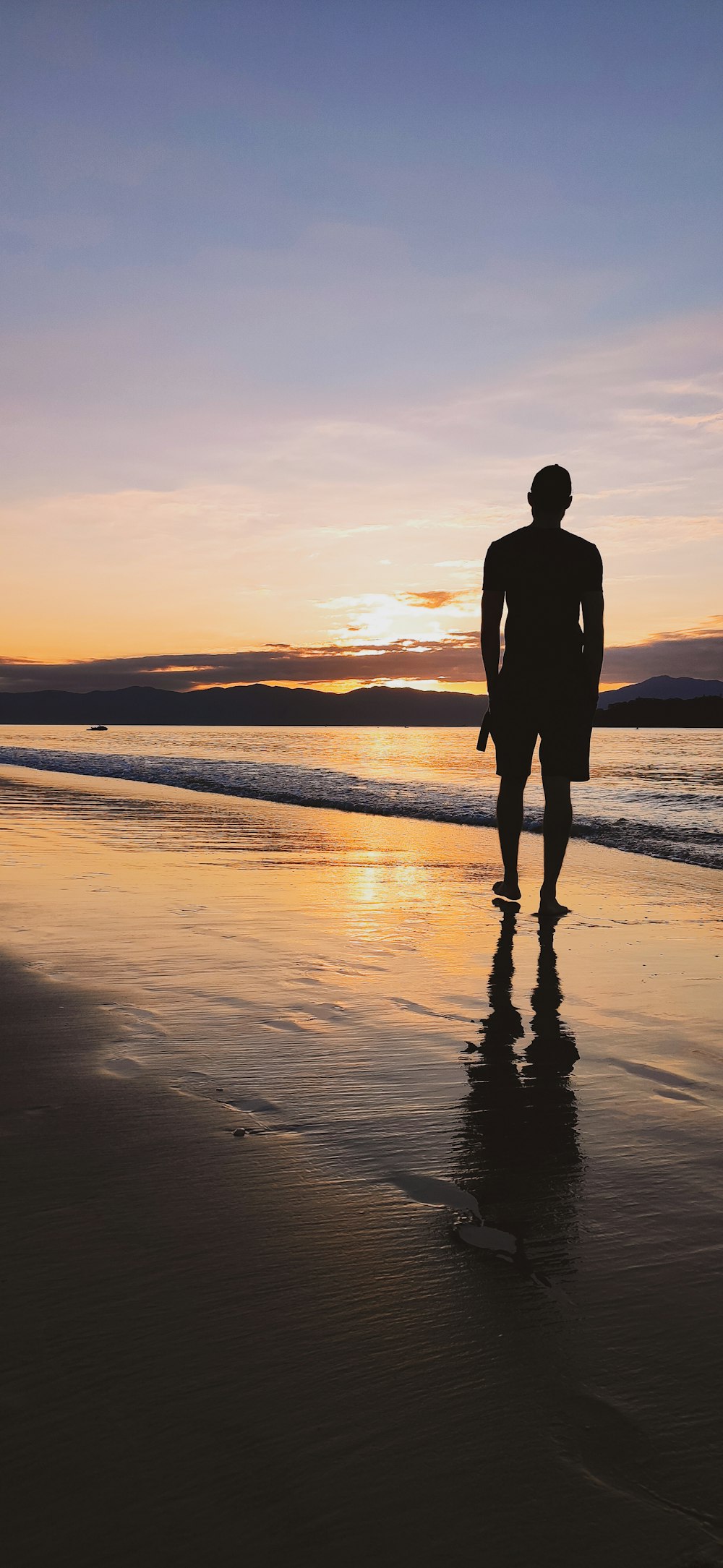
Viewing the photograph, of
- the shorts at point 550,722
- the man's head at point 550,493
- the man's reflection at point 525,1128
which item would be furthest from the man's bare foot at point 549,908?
the man's head at point 550,493

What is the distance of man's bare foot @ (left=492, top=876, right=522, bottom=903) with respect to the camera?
574 centimetres

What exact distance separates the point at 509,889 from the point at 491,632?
1429 mm

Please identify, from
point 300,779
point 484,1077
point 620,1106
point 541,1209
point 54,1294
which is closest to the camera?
point 54,1294

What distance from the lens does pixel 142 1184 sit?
1.94 metres

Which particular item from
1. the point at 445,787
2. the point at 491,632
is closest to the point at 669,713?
the point at 445,787

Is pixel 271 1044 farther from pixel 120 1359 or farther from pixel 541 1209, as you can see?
pixel 120 1359

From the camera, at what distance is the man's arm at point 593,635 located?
5336mm

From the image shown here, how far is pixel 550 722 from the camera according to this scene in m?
5.46

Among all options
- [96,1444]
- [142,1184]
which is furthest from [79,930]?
[96,1444]

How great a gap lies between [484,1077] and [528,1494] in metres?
1.59

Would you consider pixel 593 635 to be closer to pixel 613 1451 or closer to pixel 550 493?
pixel 550 493

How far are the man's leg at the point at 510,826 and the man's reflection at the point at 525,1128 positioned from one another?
2.12 meters

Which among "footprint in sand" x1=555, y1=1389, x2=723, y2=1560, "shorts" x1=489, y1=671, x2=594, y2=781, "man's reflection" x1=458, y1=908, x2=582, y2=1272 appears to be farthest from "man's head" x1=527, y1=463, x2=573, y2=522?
"footprint in sand" x1=555, y1=1389, x2=723, y2=1560

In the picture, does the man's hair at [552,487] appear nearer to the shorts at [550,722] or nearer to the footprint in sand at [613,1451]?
the shorts at [550,722]
